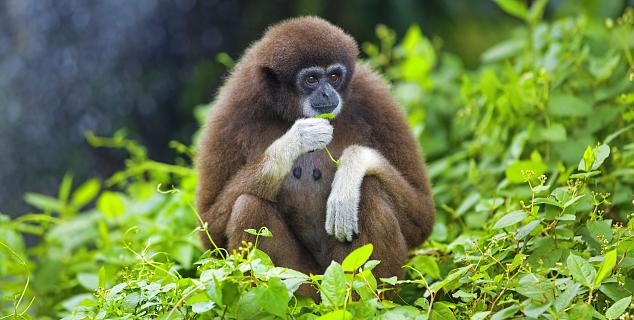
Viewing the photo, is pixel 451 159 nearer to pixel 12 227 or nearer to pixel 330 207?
pixel 330 207

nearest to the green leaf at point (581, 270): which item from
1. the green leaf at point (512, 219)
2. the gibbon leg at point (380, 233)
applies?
the green leaf at point (512, 219)

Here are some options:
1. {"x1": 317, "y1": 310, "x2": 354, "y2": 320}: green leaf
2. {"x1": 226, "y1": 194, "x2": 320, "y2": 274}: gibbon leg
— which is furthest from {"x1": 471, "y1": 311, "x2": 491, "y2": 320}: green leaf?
{"x1": 226, "y1": 194, "x2": 320, "y2": 274}: gibbon leg

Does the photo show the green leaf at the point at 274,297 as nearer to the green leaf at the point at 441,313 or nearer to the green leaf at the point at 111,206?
the green leaf at the point at 441,313

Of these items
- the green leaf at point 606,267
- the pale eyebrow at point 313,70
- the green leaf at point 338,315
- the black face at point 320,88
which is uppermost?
the pale eyebrow at point 313,70

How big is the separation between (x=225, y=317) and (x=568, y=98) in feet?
13.5

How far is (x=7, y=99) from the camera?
13445 mm

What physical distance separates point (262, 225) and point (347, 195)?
63 cm

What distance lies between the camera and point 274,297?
4473 millimetres

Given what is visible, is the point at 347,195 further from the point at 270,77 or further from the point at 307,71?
the point at 270,77

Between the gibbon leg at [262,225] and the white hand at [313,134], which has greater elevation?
the white hand at [313,134]

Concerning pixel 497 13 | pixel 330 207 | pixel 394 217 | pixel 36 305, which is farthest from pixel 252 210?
pixel 497 13

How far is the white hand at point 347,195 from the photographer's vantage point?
5773 mm

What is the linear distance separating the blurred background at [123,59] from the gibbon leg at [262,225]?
25.0ft

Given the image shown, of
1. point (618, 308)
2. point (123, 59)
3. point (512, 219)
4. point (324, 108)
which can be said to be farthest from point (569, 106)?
point (123, 59)
